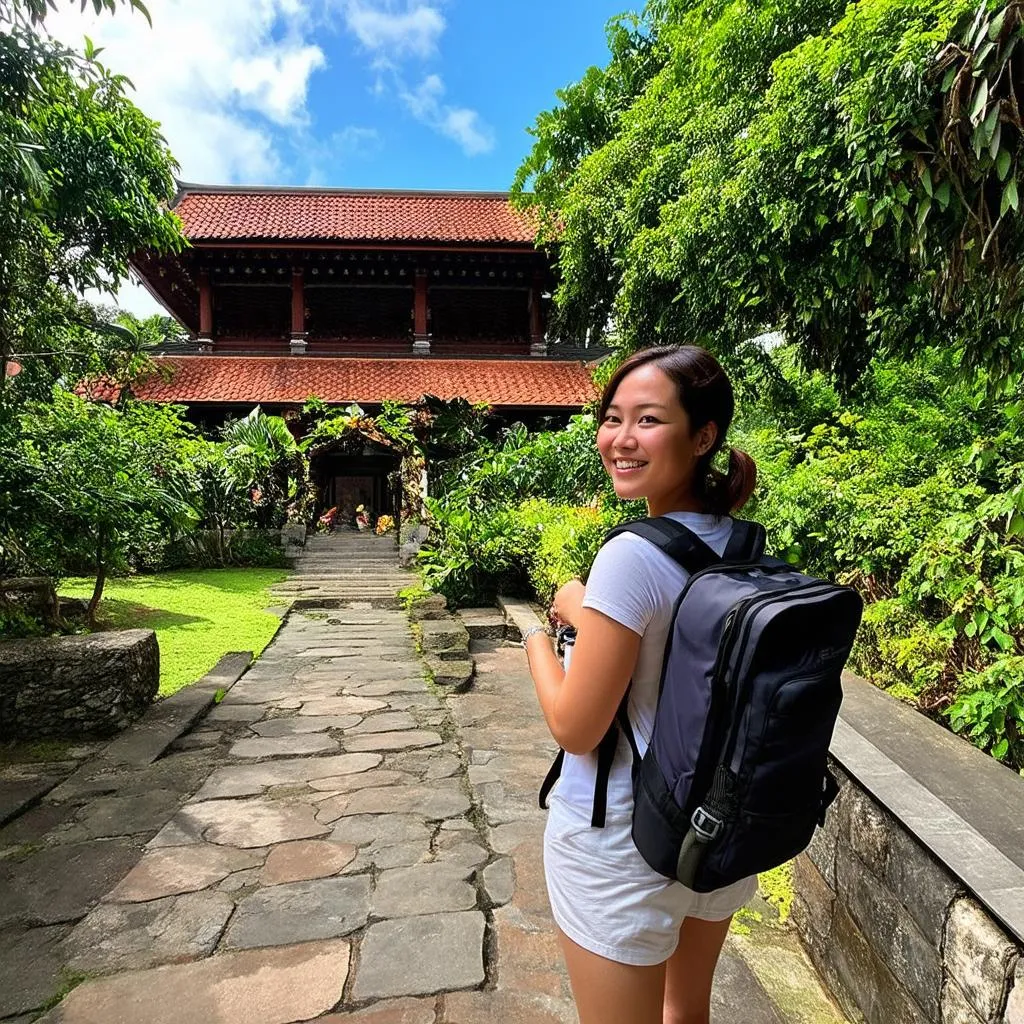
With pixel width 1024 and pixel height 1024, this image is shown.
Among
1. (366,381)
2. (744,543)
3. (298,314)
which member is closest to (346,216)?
(298,314)

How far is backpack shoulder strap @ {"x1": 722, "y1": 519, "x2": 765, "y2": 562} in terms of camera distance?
1070 mm

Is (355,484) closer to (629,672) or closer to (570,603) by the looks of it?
(570,603)

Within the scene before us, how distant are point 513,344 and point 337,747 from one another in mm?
12388

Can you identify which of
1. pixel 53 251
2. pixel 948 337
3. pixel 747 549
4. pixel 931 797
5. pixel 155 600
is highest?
pixel 53 251

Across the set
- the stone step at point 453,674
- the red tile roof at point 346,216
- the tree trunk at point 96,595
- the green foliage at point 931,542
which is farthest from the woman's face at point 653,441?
the red tile roof at point 346,216

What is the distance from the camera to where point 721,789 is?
95cm

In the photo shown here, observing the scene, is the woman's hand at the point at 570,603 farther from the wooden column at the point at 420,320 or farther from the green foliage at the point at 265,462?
the wooden column at the point at 420,320

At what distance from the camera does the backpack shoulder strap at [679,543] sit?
40.9 inches

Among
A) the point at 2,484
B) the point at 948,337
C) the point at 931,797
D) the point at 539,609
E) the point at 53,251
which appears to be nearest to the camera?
the point at 931,797

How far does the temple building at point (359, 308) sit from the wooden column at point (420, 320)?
1.1 inches

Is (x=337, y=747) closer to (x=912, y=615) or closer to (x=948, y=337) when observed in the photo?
(x=912, y=615)

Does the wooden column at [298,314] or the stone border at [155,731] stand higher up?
the wooden column at [298,314]

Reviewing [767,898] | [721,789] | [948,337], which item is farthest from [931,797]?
[948,337]

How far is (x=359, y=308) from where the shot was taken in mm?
15266
